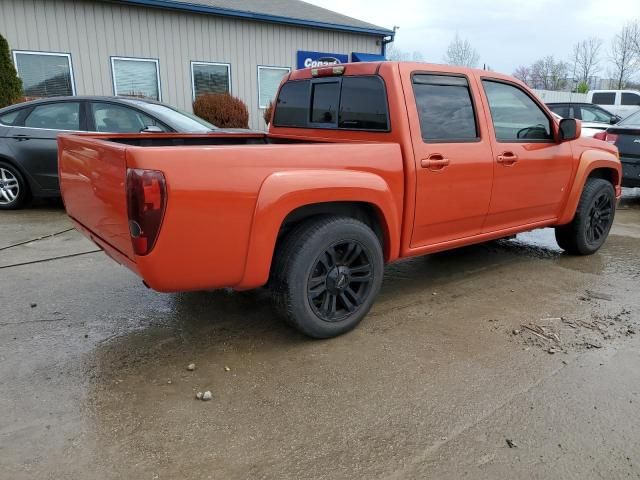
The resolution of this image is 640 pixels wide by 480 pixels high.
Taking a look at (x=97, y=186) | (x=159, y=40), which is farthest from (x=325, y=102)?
(x=159, y=40)

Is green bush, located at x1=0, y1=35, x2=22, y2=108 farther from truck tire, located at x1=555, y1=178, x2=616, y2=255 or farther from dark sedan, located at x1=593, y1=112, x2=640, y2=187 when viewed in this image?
dark sedan, located at x1=593, y1=112, x2=640, y2=187

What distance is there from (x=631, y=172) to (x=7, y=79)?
1131cm

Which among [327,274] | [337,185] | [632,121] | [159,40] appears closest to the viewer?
[337,185]

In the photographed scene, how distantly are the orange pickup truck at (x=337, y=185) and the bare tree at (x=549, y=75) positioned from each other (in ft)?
176

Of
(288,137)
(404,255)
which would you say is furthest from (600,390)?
(288,137)

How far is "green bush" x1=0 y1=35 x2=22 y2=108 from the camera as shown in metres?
10.1

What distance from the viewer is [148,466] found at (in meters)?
2.30

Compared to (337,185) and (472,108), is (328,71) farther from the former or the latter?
(337,185)

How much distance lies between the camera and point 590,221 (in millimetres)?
5434

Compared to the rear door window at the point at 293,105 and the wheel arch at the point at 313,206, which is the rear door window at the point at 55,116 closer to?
the rear door window at the point at 293,105

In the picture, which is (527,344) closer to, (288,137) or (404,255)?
(404,255)

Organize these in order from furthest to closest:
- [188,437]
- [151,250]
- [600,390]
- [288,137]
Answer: [288,137]
[600,390]
[151,250]
[188,437]

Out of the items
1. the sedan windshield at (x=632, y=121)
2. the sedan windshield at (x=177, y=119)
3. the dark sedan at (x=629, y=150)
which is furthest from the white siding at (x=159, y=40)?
the dark sedan at (x=629, y=150)

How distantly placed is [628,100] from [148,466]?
21997mm
